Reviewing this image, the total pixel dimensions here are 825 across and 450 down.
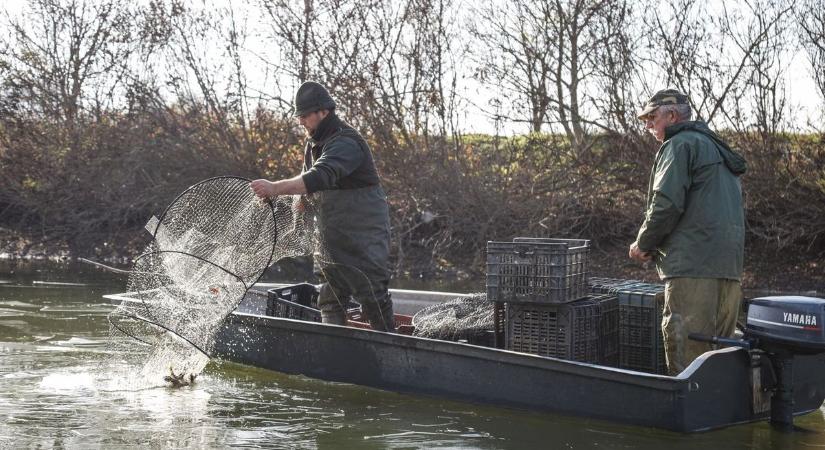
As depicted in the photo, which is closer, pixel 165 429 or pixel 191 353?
pixel 165 429

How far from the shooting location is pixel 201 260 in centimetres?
757

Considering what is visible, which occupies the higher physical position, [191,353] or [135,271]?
[135,271]

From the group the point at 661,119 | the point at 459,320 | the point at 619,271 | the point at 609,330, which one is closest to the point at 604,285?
the point at 609,330

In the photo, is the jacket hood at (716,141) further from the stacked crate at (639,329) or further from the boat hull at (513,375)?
the boat hull at (513,375)

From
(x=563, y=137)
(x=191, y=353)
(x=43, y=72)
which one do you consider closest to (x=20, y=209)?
(x=43, y=72)

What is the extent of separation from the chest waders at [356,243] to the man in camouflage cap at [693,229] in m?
2.01

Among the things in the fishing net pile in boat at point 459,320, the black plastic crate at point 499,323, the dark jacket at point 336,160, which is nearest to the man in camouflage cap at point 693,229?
the black plastic crate at point 499,323

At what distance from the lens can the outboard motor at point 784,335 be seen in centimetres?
634

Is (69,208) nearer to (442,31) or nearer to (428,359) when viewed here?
(442,31)

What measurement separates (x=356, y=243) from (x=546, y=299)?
5.13 ft

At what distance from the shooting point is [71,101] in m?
20.1

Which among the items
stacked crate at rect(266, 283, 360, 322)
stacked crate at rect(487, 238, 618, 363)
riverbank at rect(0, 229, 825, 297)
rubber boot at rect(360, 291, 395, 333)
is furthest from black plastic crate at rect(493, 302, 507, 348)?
riverbank at rect(0, 229, 825, 297)

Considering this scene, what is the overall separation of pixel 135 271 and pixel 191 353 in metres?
0.94

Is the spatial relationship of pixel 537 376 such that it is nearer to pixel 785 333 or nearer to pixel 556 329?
pixel 556 329
